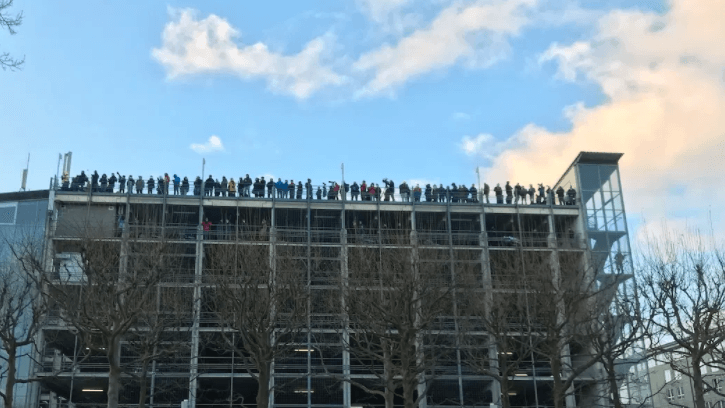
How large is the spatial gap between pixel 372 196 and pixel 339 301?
15326 mm

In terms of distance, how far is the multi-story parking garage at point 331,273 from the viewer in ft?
136

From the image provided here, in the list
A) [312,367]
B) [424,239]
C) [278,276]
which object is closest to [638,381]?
[424,239]

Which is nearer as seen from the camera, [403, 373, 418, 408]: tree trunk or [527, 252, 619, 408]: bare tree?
[403, 373, 418, 408]: tree trunk

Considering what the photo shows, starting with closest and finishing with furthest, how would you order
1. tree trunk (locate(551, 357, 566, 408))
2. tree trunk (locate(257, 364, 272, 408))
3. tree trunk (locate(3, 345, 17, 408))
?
tree trunk (locate(3, 345, 17, 408))
tree trunk (locate(257, 364, 272, 408))
tree trunk (locate(551, 357, 566, 408))

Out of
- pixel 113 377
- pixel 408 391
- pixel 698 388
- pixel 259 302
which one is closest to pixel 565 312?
pixel 698 388

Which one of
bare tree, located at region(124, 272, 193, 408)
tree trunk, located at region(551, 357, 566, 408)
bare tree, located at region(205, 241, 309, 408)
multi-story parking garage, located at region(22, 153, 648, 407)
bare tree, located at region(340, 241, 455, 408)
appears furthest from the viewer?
multi-story parking garage, located at region(22, 153, 648, 407)

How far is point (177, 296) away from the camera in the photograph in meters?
43.6

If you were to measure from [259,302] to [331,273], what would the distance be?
1401cm

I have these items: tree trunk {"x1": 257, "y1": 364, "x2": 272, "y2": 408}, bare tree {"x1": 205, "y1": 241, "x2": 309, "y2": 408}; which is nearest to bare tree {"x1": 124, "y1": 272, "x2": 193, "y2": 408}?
bare tree {"x1": 205, "y1": 241, "x2": 309, "y2": 408}

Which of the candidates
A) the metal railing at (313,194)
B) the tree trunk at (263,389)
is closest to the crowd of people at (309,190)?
the metal railing at (313,194)

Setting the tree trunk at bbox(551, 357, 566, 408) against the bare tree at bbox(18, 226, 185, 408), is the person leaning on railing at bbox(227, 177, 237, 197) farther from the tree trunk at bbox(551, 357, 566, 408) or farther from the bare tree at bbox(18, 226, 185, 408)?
the tree trunk at bbox(551, 357, 566, 408)

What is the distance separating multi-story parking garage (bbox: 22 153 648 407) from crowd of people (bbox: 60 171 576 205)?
2.00 feet

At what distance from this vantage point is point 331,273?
48562 millimetres

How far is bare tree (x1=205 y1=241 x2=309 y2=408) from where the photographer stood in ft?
108
